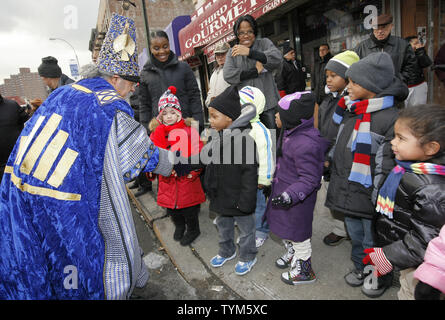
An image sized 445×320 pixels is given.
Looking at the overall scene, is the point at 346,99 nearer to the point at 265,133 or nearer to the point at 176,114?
the point at 265,133

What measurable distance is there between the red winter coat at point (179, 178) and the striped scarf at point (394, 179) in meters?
1.78

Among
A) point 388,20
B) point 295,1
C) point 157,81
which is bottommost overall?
point 157,81

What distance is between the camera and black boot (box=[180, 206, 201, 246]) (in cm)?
312

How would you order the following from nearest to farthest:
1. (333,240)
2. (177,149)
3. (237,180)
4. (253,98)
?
1. (237,180)
2. (253,98)
3. (333,240)
4. (177,149)

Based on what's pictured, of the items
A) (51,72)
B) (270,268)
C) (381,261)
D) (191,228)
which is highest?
(51,72)

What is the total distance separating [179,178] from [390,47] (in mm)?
3327

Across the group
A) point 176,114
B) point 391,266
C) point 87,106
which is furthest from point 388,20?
point 87,106

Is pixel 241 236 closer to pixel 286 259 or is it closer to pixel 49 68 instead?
pixel 286 259

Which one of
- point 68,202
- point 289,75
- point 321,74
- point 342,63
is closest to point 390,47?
point 321,74

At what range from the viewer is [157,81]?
11.8ft

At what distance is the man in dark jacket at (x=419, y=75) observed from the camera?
405 centimetres

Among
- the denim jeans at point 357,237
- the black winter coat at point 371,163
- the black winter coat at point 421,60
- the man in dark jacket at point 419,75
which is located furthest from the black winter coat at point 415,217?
the black winter coat at point 421,60

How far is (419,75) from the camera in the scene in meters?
4.02
